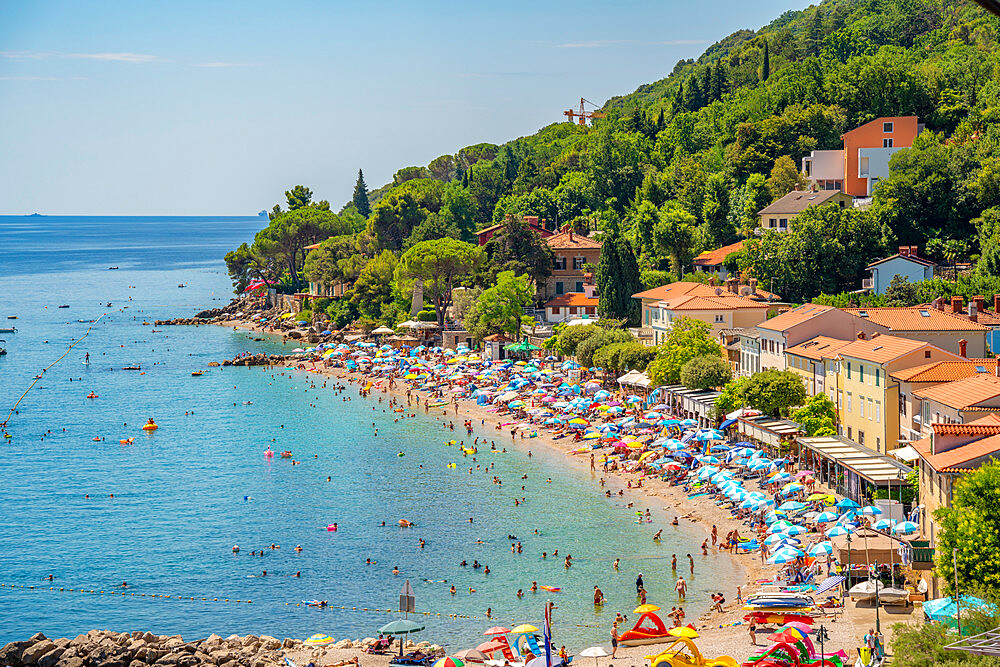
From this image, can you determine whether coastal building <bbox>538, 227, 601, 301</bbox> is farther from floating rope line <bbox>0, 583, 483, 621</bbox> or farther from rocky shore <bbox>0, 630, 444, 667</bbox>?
rocky shore <bbox>0, 630, 444, 667</bbox>

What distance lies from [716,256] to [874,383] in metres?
42.9

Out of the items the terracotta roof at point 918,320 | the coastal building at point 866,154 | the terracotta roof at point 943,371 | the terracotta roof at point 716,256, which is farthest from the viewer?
the coastal building at point 866,154

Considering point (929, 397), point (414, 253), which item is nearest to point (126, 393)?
point (414, 253)

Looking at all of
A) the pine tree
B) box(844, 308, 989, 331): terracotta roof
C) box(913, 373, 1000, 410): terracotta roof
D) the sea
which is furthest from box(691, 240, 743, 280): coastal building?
the pine tree

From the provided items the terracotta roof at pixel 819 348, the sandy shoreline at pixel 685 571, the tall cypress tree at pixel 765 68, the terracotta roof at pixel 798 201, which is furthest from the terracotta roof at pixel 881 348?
the tall cypress tree at pixel 765 68

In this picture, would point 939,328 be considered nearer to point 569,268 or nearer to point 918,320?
point 918,320

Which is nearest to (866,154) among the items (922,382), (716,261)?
(716,261)

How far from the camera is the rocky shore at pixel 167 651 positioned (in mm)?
31716

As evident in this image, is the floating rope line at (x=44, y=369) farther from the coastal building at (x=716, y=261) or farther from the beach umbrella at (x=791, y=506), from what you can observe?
the beach umbrella at (x=791, y=506)

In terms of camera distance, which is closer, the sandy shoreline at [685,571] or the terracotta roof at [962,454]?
the sandy shoreline at [685,571]

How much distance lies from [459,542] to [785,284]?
38.9m

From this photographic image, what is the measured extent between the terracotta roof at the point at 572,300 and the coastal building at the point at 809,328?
3930 cm

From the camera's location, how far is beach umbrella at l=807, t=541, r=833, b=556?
1396 inches

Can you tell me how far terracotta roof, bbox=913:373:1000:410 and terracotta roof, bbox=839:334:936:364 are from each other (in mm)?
2620
